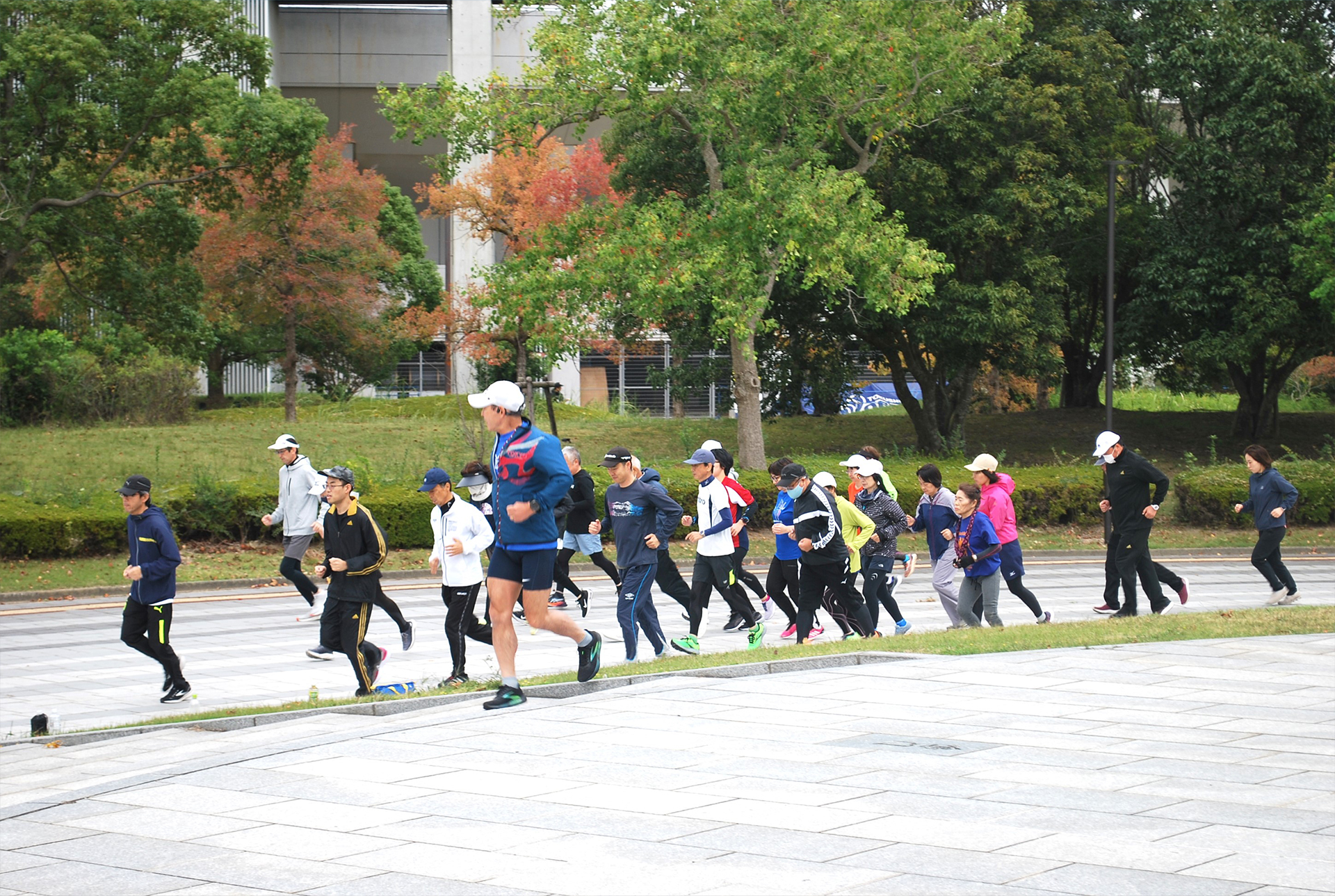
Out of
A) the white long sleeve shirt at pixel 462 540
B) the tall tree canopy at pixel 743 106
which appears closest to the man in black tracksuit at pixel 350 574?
the white long sleeve shirt at pixel 462 540

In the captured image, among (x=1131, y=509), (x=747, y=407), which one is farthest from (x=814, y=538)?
(x=747, y=407)

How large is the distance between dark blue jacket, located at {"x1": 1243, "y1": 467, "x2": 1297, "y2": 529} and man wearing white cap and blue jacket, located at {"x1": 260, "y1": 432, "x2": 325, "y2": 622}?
1014cm

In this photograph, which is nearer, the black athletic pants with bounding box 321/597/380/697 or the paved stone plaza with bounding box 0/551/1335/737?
the black athletic pants with bounding box 321/597/380/697

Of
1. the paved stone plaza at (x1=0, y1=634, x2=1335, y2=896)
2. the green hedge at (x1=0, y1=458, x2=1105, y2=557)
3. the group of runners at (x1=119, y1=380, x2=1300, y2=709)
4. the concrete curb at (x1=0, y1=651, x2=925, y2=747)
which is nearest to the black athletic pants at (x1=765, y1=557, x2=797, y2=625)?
the group of runners at (x1=119, y1=380, x2=1300, y2=709)

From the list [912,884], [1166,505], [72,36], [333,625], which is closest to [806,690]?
[333,625]

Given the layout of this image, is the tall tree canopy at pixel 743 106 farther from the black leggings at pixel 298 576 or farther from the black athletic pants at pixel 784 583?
the black athletic pants at pixel 784 583

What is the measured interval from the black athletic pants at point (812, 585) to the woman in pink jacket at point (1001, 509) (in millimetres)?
1483

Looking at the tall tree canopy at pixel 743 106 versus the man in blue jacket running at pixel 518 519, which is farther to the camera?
the tall tree canopy at pixel 743 106

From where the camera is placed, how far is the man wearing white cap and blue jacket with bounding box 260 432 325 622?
14.7 meters

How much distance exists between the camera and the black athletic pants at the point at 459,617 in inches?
418

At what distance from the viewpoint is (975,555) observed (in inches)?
475

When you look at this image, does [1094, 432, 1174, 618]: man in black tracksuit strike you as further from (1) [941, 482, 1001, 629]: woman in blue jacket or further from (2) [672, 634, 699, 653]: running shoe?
(2) [672, 634, 699, 653]: running shoe

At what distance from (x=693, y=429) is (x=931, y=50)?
11.7 meters

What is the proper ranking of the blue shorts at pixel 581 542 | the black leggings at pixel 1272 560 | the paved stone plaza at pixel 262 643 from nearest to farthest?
the paved stone plaza at pixel 262 643 → the black leggings at pixel 1272 560 → the blue shorts at pixel 581 542
